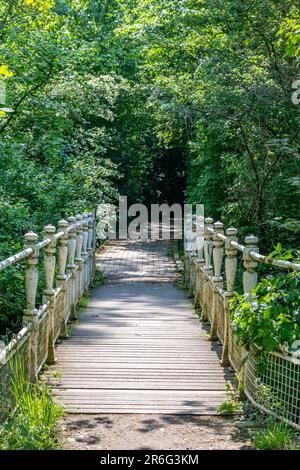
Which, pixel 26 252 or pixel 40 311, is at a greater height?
pixel 26 252

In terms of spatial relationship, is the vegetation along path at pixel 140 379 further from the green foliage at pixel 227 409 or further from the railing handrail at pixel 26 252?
the railing handrail at pixel 26 252

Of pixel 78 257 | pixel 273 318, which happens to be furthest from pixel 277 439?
pixel 78 257

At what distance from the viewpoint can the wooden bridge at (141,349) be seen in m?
4.92

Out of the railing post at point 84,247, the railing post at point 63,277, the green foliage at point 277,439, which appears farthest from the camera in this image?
the railing post at point 84,247

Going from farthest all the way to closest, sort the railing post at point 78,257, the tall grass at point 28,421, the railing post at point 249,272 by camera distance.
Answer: the railing post at point 78,257 < the railing post at point 249,272 < the tall grass at point 28,421

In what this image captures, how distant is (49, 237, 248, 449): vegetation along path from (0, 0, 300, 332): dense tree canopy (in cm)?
193

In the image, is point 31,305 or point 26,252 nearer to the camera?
point 26,252

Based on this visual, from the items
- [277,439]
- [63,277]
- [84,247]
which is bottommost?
[277,439]

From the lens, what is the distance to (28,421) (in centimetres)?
437

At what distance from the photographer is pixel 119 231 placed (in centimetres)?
2623

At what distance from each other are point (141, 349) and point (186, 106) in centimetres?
636

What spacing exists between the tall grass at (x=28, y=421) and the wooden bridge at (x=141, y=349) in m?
0.09

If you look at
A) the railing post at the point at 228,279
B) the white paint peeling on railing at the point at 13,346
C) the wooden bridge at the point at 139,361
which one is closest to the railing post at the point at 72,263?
the wooden bridge at the point at 139,361

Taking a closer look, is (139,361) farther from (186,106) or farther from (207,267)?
(186,106)
